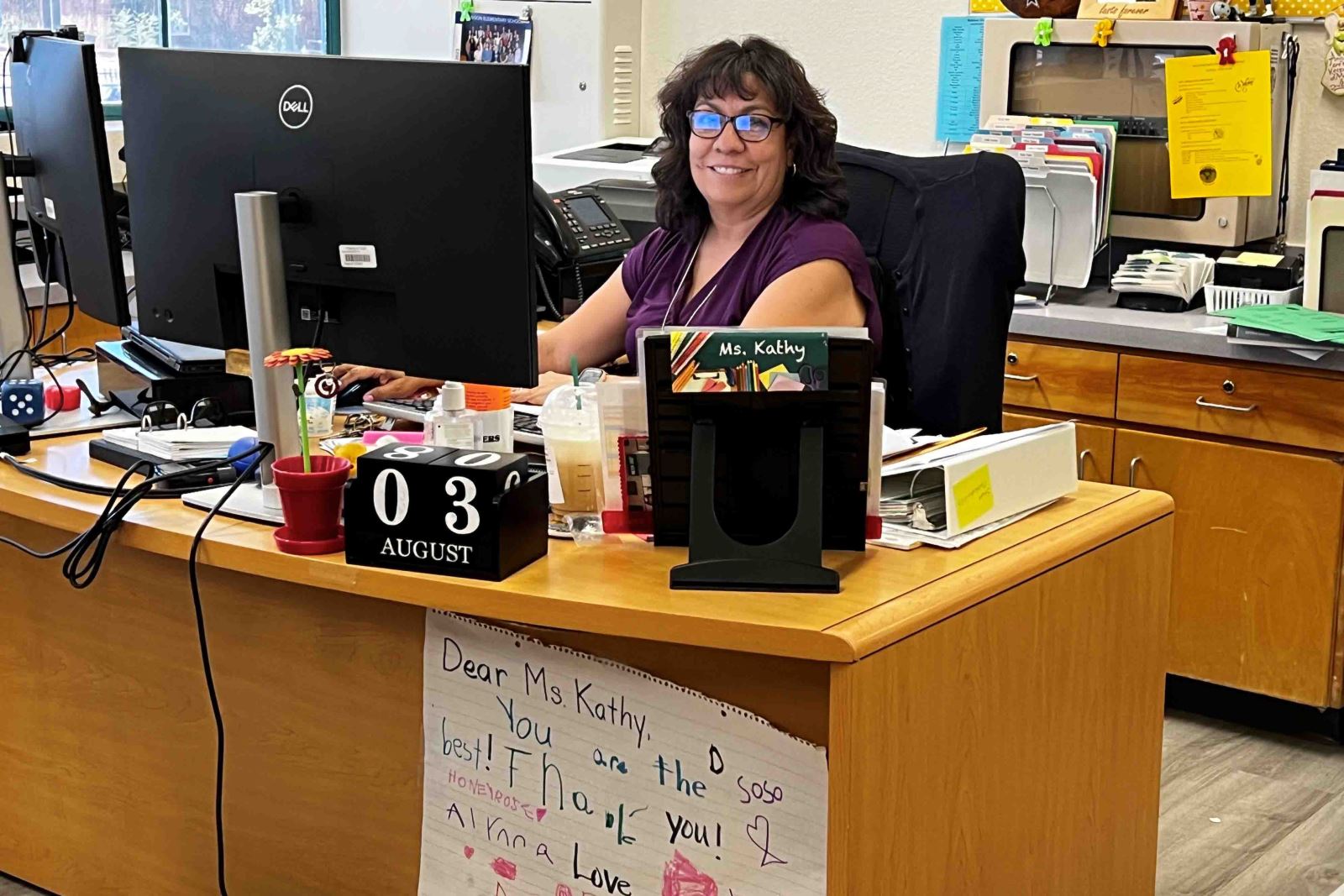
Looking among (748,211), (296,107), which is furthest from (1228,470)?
(296,107)

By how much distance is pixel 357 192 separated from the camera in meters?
1.83

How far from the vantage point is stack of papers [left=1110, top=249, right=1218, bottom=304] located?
319 centimetres

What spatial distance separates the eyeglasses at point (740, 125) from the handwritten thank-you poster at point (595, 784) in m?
1.03

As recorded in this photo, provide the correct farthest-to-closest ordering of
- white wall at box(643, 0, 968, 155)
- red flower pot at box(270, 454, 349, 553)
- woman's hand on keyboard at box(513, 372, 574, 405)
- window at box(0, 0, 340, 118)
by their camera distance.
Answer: window at box(0, 0, 340, 118) → white wall at box(643, 0, 968, 155) → woman's hand on keyboard at box(513, 372, 574, 405) → red flower pot at box(270, 454, 349, 553)

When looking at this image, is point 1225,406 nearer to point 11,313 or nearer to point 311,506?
point 311,506

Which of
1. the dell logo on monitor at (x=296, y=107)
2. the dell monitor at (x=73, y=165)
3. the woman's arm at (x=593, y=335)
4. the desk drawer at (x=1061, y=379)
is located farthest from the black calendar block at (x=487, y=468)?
the desk drawer at (x=1061, y=379)

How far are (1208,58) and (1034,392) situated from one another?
2.46ft

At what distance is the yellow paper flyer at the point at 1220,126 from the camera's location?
318cm

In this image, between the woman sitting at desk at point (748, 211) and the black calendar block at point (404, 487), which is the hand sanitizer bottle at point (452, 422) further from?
the woman sitting at desk at point (748, 211)

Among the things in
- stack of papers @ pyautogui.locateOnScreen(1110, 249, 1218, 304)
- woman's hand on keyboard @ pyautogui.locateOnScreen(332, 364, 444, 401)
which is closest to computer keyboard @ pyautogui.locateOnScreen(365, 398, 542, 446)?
woman's hand on keyboard @ pyautogui.locateOnScreen(332, 364, 444, 401)

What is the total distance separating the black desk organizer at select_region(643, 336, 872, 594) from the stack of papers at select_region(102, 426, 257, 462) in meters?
0.67

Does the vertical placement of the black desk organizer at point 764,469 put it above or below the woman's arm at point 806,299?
below

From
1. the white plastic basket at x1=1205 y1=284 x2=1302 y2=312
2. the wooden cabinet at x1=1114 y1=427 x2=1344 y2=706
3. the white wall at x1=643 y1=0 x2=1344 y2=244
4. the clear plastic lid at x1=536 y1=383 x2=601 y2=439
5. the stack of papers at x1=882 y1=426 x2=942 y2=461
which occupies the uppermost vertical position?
the white wall at x1=643 y1=0 x2=1344 y2=244

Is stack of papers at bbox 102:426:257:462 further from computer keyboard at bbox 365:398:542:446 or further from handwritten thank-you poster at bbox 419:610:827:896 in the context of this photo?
handwritten thank-you poster at bbox 419:610:827:896
